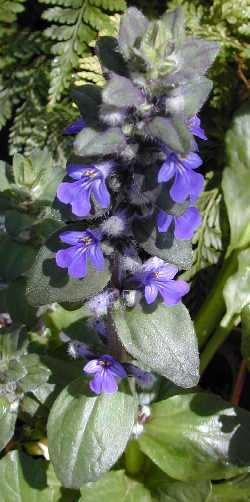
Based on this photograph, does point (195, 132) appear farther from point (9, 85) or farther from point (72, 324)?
point (9, 85)

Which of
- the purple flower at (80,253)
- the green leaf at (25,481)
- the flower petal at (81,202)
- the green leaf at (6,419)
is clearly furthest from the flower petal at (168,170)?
the green leaf at (25,481)

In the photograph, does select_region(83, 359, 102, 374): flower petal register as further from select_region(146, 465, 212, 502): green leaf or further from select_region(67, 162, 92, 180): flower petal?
select_region(67, 162, 92, 180): flower petal

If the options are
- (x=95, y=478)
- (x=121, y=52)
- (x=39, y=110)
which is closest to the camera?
(x=121, y=52)

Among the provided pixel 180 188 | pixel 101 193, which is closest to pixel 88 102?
pixel 101 193

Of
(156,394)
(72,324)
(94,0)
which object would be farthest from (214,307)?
(94,0)

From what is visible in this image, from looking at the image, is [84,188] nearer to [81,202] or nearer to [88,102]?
[81,202]

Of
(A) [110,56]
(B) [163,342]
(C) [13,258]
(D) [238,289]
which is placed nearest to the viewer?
(A) [110,56]
